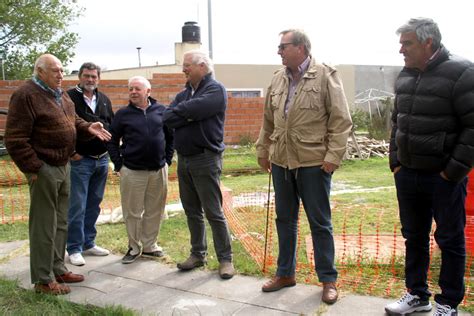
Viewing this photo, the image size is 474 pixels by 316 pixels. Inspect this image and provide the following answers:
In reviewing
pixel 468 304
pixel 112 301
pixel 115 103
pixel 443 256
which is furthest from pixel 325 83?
pixel 115 103

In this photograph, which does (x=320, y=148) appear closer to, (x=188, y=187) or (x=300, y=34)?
(x=300, y=34)

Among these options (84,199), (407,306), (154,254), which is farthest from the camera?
(154,254)

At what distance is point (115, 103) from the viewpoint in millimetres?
12195

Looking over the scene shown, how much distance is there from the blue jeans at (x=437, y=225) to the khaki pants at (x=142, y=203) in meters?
2.31

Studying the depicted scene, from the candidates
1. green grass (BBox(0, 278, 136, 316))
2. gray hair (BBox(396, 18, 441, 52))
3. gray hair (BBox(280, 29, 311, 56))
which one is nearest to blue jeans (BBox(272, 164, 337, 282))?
gray hair (BBox(280, 29, 311, 56))

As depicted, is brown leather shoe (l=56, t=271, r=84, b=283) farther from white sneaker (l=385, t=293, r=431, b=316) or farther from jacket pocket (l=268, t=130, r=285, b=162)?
white sneaker (l=385, t=293, r=431, b=316)

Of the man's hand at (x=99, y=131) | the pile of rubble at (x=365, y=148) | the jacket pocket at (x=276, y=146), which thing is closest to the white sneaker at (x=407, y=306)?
the jacket pocket at (x=276, y=146)

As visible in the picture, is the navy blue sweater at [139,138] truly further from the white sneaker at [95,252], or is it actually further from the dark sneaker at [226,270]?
the dark sneaker at [226,270]

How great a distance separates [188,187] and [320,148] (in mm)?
1384

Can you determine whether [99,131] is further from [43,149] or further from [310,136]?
[310,136]

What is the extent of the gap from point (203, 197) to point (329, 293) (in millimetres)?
1316

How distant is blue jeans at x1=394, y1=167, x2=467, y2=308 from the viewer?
293cm

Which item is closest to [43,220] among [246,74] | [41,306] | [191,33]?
[41,306]

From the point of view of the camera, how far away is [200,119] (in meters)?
3.97
